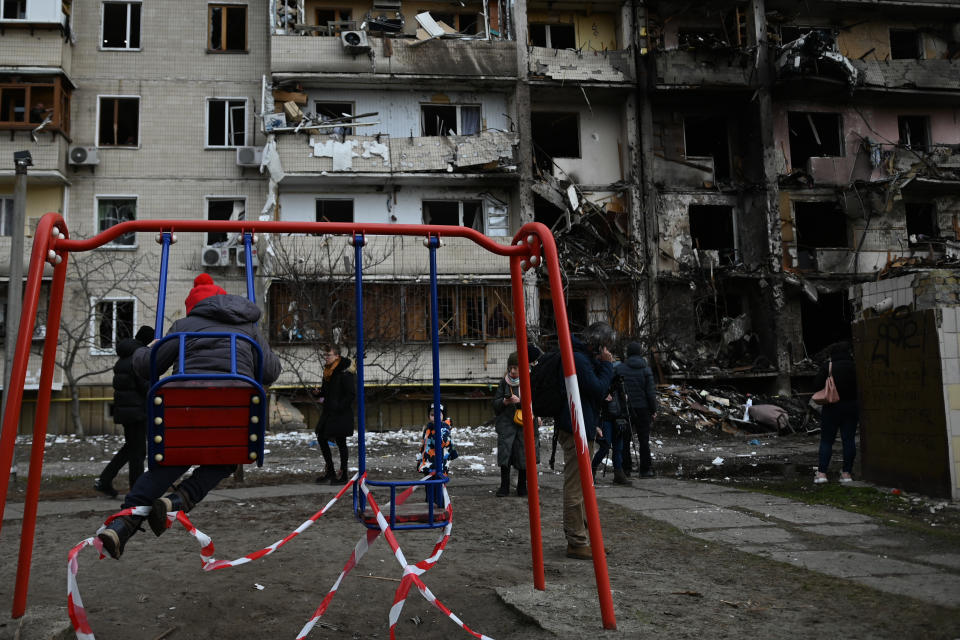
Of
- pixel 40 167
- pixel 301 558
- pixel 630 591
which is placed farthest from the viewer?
pixel 40 167

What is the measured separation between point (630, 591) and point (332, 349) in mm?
6622

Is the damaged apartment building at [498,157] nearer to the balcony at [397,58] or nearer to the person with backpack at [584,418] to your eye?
the balcony at [397,58]

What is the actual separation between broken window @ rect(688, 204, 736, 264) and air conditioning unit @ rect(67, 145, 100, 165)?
1924cm

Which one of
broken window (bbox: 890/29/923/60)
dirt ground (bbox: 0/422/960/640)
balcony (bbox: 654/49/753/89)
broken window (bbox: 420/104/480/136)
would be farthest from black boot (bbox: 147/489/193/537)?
broken window (bbox: 890/29/923/60)

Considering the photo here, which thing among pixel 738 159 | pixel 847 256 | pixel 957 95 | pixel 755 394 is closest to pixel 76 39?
pixel 738 159

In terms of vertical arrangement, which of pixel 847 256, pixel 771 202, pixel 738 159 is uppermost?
pixel 738 159

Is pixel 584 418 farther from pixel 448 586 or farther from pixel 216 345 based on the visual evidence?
pixel 216 345

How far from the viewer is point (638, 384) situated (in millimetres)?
11000

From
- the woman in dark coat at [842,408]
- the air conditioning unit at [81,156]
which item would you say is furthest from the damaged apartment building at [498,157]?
the woman in dark coat at [842,408]

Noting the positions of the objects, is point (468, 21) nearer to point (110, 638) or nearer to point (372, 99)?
point (372, 99)

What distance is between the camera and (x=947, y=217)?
1064 inches

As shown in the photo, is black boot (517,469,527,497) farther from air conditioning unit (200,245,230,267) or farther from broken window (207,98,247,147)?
broken window (207,98,247,147)

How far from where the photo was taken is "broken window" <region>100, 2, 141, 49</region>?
24.1 meters

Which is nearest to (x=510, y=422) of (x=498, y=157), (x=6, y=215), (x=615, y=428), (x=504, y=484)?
(x=504, y=484)
